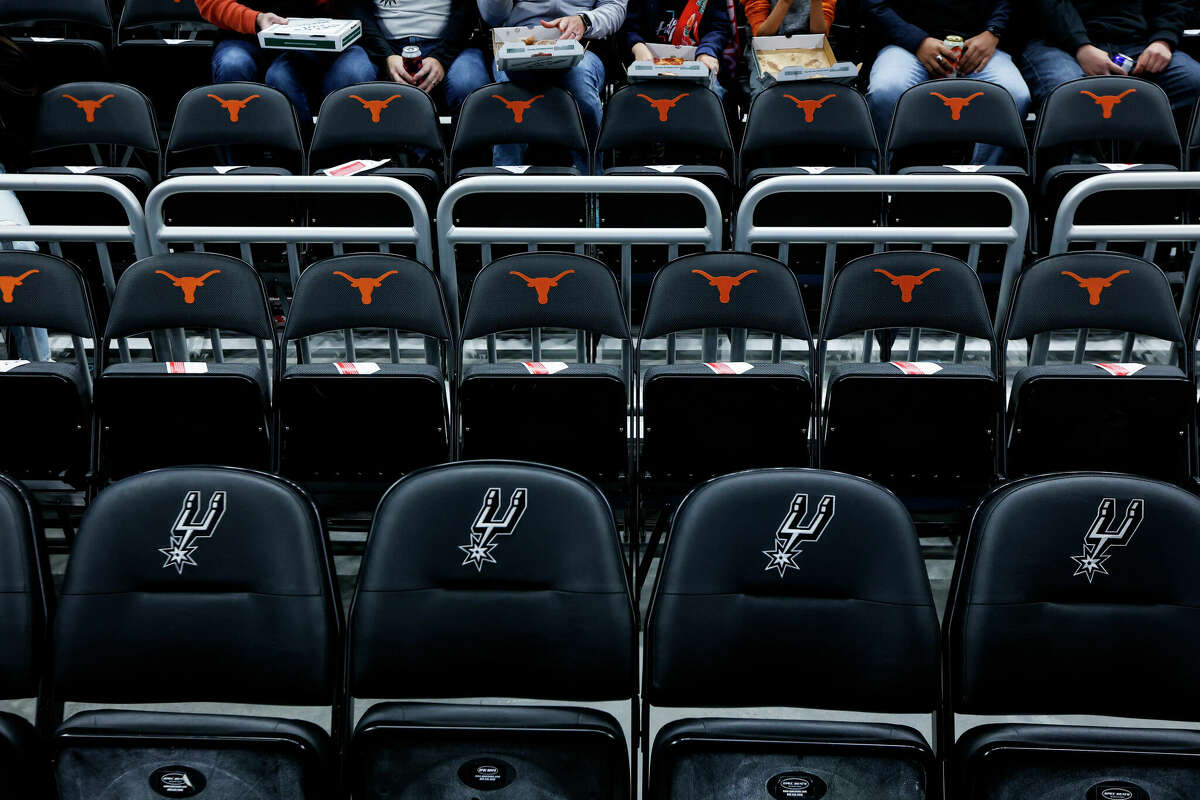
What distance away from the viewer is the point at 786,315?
9.32ft

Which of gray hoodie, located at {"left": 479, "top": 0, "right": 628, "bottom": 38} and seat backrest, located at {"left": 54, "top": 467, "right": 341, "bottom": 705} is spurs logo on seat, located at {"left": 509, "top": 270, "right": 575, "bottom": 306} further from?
gray hoodie, located at {"left": 479, "top": 0, "right": 628, "bottom": 38}

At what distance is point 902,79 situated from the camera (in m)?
4.66

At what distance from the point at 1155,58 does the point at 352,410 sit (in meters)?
4.39

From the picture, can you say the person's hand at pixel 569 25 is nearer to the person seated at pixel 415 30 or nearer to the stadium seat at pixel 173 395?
the person seated at pixel 415 30

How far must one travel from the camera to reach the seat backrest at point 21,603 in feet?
5.85

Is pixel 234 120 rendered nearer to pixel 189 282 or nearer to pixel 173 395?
pixel 189 282

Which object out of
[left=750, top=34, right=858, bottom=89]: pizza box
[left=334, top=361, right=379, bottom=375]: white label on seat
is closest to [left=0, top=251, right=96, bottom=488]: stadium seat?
[left=334, top=361, right=379, bottom=375]: white label on seat

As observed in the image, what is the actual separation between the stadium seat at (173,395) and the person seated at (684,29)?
2.81 metres

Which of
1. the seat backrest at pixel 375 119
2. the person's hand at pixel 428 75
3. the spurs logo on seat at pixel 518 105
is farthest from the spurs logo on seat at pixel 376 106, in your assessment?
the person's hand at pixel 428 75

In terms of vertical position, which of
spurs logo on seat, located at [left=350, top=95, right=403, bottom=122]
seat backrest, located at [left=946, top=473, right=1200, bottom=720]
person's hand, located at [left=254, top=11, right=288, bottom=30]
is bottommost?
seat backrest, located at [left=946, top=473, right=1200, bottom=720]

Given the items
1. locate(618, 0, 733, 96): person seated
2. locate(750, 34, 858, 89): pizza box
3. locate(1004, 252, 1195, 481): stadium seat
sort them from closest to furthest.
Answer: locate(1004, 252, 1195, 481): stadium seat → locate(750, 34, 858, 89): pizza box → locate(618, 0, 733, 96): person seated

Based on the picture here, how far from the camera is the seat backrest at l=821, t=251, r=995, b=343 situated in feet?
9.27

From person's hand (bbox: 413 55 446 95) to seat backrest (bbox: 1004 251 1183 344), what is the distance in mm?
3180

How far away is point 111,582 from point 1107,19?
212 inches
